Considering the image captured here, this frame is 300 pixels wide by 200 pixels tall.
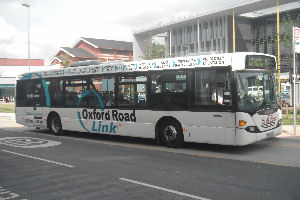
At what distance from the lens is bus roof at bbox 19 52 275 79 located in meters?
9.82

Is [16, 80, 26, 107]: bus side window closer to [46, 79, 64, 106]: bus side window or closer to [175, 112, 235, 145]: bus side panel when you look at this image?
[46, 79, 64, 106]: bus side window

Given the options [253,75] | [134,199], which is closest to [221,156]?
[253,75]

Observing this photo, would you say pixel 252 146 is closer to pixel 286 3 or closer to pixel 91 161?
pixel 91 161

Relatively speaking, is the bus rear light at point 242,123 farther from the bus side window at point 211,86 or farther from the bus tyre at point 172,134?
the bus tyre at point 172,134

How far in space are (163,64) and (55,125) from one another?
6437 millimetres

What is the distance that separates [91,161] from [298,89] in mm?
26527

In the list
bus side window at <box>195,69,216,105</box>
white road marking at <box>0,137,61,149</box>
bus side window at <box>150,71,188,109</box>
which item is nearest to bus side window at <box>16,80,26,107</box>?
white road marking at <box>0,137,61,149</box>

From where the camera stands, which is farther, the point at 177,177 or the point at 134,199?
the point at 177,177

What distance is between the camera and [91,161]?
30.0 feet

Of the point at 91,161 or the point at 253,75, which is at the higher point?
the point at 253,75

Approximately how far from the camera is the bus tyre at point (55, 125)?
→ 15148 millimetres

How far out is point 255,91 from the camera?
10016 millimetres

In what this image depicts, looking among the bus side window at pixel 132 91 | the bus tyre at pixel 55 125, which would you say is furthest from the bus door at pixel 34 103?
the bus side window at pixel 132 91

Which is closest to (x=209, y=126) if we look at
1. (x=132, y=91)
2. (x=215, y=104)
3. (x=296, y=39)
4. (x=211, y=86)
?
(x=215, y=104)
